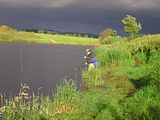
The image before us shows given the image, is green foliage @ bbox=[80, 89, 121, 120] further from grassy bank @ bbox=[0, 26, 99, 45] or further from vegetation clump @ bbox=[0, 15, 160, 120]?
grassy bank @ bbox=[0, 26, 99, 45]

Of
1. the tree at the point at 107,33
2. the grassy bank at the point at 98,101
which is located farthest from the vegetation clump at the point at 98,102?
the tree at the point at 107,33

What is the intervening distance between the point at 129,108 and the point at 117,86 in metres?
13.7

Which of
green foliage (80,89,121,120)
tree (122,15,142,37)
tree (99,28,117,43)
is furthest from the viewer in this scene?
tree (99,28,117,43)

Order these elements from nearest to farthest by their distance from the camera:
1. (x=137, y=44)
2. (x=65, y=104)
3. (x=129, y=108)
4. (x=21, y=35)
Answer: (x=129, y=108)
(x=65, y=104)
(x=137, y=44)
(x=21, y=35)

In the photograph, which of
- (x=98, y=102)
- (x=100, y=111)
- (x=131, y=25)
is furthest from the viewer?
(x=131, y=25)

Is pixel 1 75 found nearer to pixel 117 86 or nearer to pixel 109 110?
pixel 117 86

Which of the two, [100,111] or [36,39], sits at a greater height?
[100,111]

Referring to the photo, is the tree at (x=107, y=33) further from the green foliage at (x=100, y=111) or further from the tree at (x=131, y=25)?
the green foliage at (x=100, y=111)

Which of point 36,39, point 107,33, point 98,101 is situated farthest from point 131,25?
point 98,101

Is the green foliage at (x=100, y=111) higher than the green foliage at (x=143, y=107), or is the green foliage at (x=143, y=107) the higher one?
the green foliage at (x=143, y=107)

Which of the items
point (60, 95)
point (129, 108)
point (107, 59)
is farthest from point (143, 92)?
point (107, 59)

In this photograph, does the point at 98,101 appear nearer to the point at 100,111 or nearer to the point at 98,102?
the point at 98,102

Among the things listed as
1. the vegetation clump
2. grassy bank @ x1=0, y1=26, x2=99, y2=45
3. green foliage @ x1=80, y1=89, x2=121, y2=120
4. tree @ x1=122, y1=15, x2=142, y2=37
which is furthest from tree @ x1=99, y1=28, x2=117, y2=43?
green foliage @ x1=80, y1=89, x2=121, y2=120

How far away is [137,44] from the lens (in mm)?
45594
